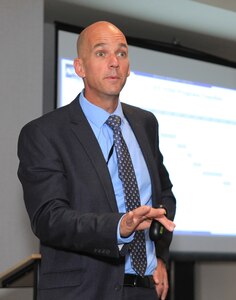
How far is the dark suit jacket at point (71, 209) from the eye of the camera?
6.21 feet

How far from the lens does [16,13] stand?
4.18 metres

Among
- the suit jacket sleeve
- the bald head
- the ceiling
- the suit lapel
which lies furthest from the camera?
the ceiling

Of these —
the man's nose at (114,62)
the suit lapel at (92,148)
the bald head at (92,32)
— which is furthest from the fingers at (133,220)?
the bald head at (92,32)

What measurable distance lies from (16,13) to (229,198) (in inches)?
84.1

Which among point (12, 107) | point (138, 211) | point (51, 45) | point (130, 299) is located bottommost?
point (130, 299)

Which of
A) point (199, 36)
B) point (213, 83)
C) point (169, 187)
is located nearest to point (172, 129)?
point (213, 83)

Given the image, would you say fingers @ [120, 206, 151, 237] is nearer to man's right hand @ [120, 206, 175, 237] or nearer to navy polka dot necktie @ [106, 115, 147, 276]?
man's right hand @ [120, 206, 175, 237]

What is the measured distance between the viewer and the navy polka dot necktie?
2076mm

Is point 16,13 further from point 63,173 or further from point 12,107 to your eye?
point 63,173

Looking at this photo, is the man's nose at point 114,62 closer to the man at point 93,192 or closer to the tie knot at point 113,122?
the man at point 93,192

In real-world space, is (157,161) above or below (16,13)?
below

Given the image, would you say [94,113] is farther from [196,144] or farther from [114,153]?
[196,144]

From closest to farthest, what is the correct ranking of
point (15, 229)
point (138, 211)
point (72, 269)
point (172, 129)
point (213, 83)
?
1. point (138, 211)
2. point (72, 269)
3. point (15, 229)
4. point (172, 129)
5. point (213, 83)

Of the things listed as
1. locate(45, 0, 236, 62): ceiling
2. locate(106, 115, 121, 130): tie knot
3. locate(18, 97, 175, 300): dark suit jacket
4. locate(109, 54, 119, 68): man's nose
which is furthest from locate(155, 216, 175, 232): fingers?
locate(45, 0, 236, 62): ceiling
